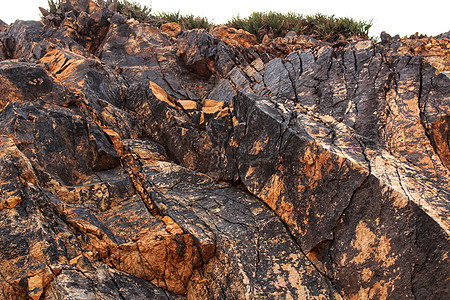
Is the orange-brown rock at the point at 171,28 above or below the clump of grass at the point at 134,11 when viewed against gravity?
below

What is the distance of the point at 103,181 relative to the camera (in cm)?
589

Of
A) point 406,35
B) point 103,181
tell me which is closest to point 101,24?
point 103,181

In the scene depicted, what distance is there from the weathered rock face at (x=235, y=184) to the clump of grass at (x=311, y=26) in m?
7.50

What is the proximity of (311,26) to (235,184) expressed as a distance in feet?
43.5

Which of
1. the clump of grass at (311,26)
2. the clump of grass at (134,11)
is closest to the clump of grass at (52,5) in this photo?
the clump of grass at (134,11)

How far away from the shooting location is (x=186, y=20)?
16953mm

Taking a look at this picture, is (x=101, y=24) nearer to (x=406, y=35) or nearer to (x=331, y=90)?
(x=331, y=90)

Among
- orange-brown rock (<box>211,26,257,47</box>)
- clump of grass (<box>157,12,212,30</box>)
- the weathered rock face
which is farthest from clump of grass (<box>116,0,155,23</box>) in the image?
the weathered rock face

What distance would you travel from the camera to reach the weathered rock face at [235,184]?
164 inches

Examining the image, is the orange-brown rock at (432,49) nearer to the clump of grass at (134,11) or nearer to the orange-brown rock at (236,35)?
the orange-brown rock at (236,35)

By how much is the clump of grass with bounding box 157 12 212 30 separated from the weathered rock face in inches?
355

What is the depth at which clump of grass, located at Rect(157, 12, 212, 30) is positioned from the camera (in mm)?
16641

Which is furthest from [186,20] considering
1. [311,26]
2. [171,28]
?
[311,26]

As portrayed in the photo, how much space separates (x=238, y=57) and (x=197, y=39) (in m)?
1.72
